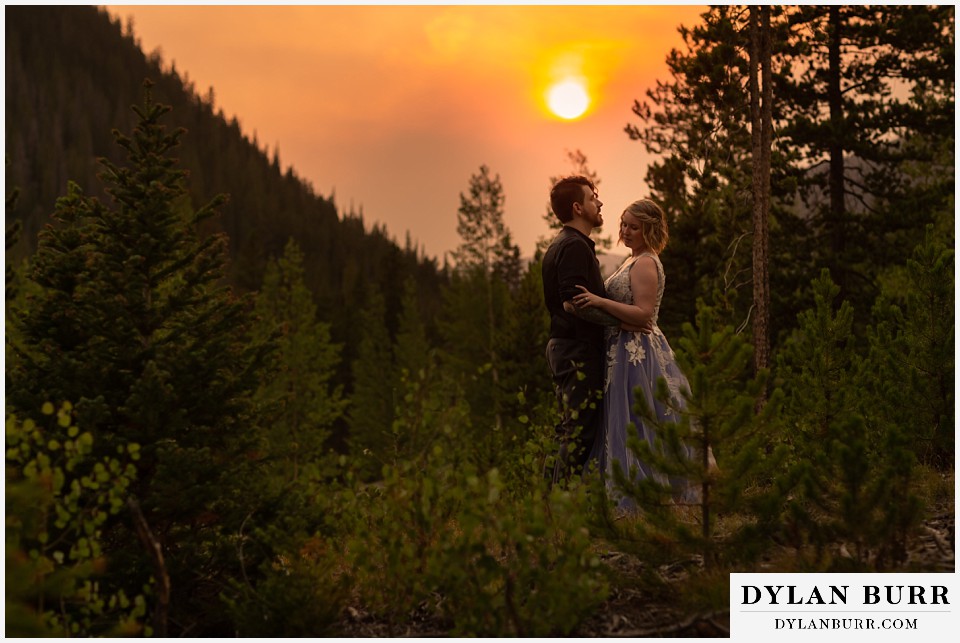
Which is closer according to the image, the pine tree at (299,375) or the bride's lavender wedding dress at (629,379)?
the bride's lavender wedding dress at (629,379)

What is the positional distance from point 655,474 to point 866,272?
17.8 metres

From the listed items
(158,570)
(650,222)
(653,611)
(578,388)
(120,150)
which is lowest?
(653,611)

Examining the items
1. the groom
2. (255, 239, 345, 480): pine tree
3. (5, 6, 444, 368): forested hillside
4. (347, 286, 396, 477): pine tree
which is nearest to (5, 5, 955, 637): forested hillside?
the groom

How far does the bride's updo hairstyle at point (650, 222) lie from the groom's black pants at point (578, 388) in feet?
3.37

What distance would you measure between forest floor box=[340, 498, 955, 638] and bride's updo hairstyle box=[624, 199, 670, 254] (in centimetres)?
277

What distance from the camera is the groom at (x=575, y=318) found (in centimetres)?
706

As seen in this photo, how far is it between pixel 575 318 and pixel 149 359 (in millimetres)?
3482

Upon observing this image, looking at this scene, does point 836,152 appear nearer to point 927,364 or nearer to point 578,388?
point 927,364

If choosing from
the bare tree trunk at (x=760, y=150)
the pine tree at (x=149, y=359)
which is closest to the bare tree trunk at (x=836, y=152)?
the bare tree trunk at (x=760, y=150)

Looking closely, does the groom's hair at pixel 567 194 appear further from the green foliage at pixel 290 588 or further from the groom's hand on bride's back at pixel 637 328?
the green foliage at pixel 290 588

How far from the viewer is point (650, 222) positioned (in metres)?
7.24

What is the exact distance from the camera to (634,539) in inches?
212

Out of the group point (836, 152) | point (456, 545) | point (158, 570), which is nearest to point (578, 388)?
point (456, 545)

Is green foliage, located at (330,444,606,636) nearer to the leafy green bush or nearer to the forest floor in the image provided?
the leafy green bush
